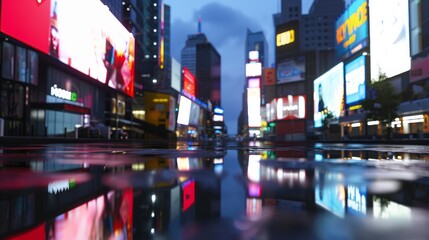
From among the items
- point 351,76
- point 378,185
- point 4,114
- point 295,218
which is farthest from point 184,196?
point 351,76

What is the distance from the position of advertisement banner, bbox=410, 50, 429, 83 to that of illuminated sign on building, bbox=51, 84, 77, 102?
115ft

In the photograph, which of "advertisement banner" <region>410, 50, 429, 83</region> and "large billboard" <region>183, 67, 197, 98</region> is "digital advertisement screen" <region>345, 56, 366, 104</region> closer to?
"advertisement banner" <region>410, 50, 429, 83</region>

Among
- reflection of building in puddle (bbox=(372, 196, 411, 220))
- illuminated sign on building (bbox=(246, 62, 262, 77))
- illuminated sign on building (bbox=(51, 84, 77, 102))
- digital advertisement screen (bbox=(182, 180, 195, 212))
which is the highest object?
illuminated sign on building (bbox=(246, 62, 262, 77))

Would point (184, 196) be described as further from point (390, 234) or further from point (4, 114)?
point (4, 114)

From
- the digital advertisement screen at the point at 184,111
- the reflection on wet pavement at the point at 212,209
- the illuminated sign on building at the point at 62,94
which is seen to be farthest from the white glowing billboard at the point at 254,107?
the reflection on wet pavement at the point at 212,209

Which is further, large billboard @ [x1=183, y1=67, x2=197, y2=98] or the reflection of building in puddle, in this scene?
large billboard @ [x1=183, y1=67, x2=197, y2=98]

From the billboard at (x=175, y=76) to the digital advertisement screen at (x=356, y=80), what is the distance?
46.5 metres

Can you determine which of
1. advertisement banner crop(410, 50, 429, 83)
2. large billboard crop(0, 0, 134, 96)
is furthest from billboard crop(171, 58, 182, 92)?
advertisement banner crop(410, 50, 429, 83)

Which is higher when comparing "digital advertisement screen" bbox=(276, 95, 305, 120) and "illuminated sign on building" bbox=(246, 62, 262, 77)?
"illuminated sign on building" bbox=(246, 62, 262, 77)

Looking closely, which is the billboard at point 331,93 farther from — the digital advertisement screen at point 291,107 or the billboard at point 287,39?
the billboard at point 287,39

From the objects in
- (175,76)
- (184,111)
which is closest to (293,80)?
(184,111)

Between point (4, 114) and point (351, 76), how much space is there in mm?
43592

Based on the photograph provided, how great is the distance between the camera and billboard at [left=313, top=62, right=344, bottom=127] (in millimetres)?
55531

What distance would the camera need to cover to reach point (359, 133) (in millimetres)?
51688
